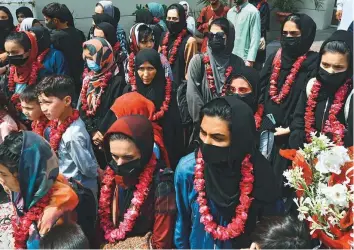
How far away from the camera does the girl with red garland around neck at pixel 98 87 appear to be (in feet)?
13.9

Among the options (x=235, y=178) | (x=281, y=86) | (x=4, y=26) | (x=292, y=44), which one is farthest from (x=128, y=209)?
(x=4, y=26)

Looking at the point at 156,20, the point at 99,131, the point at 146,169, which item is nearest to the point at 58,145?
the point at 99,131

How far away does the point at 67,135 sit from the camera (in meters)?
3.25

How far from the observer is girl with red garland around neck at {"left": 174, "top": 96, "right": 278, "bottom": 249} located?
7.86 feet

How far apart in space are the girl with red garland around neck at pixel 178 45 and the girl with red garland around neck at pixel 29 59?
1461 mm

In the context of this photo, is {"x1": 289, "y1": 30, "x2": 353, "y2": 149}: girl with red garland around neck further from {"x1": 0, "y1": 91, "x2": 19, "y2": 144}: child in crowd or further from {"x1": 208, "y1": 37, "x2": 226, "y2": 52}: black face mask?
{"x1": 0, "y1": 91, "x2": 19, "y2": 144}: child in crowd

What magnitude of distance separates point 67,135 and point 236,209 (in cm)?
153

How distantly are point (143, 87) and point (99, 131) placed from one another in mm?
659

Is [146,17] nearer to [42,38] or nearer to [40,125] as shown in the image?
[42,38]

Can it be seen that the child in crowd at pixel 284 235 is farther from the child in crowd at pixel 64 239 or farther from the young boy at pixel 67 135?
the young boy at pixel 67 135

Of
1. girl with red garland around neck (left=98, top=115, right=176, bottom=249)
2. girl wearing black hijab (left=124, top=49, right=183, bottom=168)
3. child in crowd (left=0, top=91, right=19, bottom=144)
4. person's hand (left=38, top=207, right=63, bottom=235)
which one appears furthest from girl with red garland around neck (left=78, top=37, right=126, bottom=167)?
person's hand (left=38, top=207, right=63, bottom=235)

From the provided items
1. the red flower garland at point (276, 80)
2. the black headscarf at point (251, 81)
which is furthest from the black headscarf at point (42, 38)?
the red flower garland at point (276, 80)

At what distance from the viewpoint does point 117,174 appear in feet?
8.79

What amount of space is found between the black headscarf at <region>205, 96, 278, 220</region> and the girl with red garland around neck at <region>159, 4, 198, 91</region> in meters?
2.86
